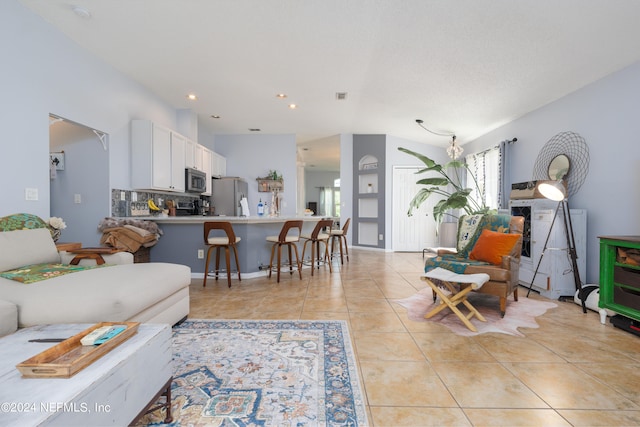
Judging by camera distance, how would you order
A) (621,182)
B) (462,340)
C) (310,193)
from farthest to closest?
(310,193) < (621,182) < (462,340)

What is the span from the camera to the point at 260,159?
7305 millimetres

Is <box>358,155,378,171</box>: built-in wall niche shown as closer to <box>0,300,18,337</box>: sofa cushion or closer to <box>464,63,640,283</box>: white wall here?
<box>464,63,640,283</box>: white wall

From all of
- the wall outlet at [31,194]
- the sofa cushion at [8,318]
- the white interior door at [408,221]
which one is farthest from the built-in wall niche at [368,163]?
the sofa cushion at [8,318]

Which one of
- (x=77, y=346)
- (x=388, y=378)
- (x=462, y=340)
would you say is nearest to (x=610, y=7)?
(x=462, y=340)

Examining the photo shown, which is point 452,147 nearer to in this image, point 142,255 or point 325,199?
point 142,255

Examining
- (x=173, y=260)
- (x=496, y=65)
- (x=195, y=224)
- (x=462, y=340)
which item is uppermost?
(x=496, y=65)

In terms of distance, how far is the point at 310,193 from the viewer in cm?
1385

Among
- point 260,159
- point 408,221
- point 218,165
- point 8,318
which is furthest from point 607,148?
point 218,165

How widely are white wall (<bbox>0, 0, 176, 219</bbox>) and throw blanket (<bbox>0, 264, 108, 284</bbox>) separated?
0.88m

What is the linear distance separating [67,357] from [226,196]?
18.4ft

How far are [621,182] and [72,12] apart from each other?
5778mm

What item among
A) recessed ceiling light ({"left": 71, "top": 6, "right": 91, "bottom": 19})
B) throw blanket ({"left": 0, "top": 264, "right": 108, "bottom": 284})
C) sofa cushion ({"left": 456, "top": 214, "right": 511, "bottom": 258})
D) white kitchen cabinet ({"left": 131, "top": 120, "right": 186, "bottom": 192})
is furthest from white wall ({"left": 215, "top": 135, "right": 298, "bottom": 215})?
throw blanket ({"left": 0, "top": 264, "right": 108, "bottom": 284})

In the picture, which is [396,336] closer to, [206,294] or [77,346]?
[77,346]

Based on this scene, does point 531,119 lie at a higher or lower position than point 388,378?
higher
